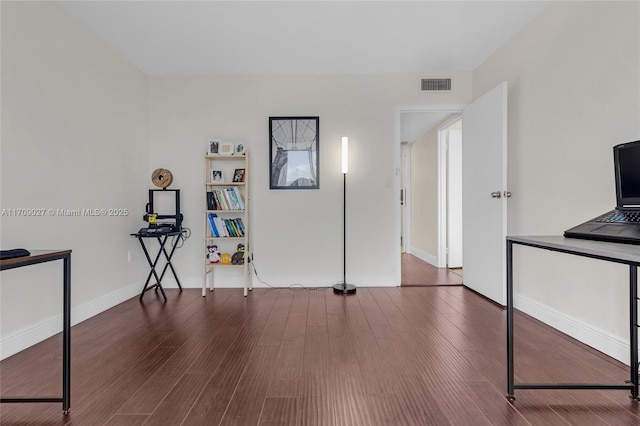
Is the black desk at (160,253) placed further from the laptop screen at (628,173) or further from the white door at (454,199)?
the white door at (454,199)

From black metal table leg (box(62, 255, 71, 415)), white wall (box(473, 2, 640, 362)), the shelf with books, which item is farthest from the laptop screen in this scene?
the shelf with books

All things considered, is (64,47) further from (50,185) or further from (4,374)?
(4,374)

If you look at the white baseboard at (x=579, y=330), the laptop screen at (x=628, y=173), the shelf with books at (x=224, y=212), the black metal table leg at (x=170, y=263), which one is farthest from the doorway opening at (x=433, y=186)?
the black metal table leg at (x=170, y=263)

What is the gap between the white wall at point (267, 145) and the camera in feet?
11.4

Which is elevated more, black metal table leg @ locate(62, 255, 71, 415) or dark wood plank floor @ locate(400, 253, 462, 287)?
black metal table leg @ locate(62, 255, 71, 415)

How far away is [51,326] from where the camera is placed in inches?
86.3

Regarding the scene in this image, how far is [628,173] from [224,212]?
10.4 ft

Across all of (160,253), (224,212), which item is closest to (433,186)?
(224,212)

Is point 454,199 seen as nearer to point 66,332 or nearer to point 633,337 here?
point 633,337

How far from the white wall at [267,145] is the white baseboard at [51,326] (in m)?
0.72

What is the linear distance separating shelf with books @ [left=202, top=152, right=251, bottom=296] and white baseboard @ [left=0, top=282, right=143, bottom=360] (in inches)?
31.6

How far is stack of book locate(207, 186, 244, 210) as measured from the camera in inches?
128

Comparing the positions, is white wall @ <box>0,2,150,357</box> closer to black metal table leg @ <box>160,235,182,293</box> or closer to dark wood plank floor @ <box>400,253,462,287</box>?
black metal table leg @ <box>160,235,182,293</box>

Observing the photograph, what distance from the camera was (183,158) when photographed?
3488mm
